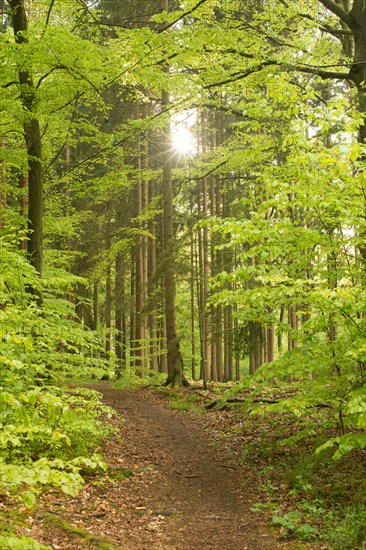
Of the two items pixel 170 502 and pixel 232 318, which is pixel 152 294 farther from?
pixel 170 502

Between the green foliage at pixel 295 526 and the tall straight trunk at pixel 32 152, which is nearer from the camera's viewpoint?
the green foliage at pixel 295 526

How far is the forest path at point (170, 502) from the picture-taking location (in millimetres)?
5336

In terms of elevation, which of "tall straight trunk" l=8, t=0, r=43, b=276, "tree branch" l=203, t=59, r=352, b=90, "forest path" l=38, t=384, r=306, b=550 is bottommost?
"forest path" l=38, t=384, r=306, b=550

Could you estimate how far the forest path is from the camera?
17.5 ft

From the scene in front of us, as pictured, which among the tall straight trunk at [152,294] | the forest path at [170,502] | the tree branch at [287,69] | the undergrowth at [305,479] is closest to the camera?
the forest path at [170,502]

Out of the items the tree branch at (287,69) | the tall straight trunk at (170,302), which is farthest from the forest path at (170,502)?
the tree branch at (287,69)

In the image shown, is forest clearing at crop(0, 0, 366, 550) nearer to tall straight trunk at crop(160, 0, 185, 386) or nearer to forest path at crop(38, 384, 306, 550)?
forest path at crop(38, 384, 306, 550)

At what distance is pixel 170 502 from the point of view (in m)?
6.70

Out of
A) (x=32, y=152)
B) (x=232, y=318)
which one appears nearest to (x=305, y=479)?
(x=232, y=318)

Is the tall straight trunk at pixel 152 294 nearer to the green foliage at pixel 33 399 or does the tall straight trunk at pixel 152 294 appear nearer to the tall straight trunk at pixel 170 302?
the tall straight trunk at pixel 170 302

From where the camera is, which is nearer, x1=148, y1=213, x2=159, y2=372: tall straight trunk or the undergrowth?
the undergrowth

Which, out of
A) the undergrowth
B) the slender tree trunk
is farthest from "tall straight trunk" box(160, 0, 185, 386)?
the undergrowth

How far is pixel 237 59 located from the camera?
1036 cm

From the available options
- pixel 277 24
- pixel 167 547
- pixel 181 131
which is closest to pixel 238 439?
pixel 167 547
